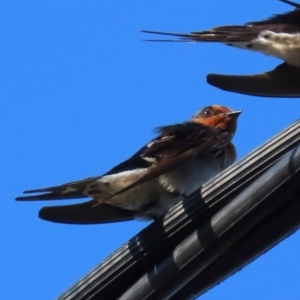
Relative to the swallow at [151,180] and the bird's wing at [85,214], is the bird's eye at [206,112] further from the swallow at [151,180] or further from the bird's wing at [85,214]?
the bird's wing at [85,214]

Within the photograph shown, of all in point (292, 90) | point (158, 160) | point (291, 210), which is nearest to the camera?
point (291, 210)

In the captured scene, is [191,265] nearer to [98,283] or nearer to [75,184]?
[98,283]

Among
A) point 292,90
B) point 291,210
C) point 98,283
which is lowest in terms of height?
point 291,210

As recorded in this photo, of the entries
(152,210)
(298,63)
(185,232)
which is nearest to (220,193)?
(185,232)

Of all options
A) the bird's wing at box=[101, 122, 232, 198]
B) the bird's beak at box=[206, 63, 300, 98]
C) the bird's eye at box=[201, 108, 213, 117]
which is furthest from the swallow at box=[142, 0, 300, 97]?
the bird's eye at box=[201, 108, 213, 117]

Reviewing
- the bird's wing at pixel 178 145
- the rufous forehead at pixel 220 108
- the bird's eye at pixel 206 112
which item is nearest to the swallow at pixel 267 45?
the bird's wing at pixel 178 145

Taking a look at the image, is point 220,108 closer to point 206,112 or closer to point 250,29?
point 206,112
